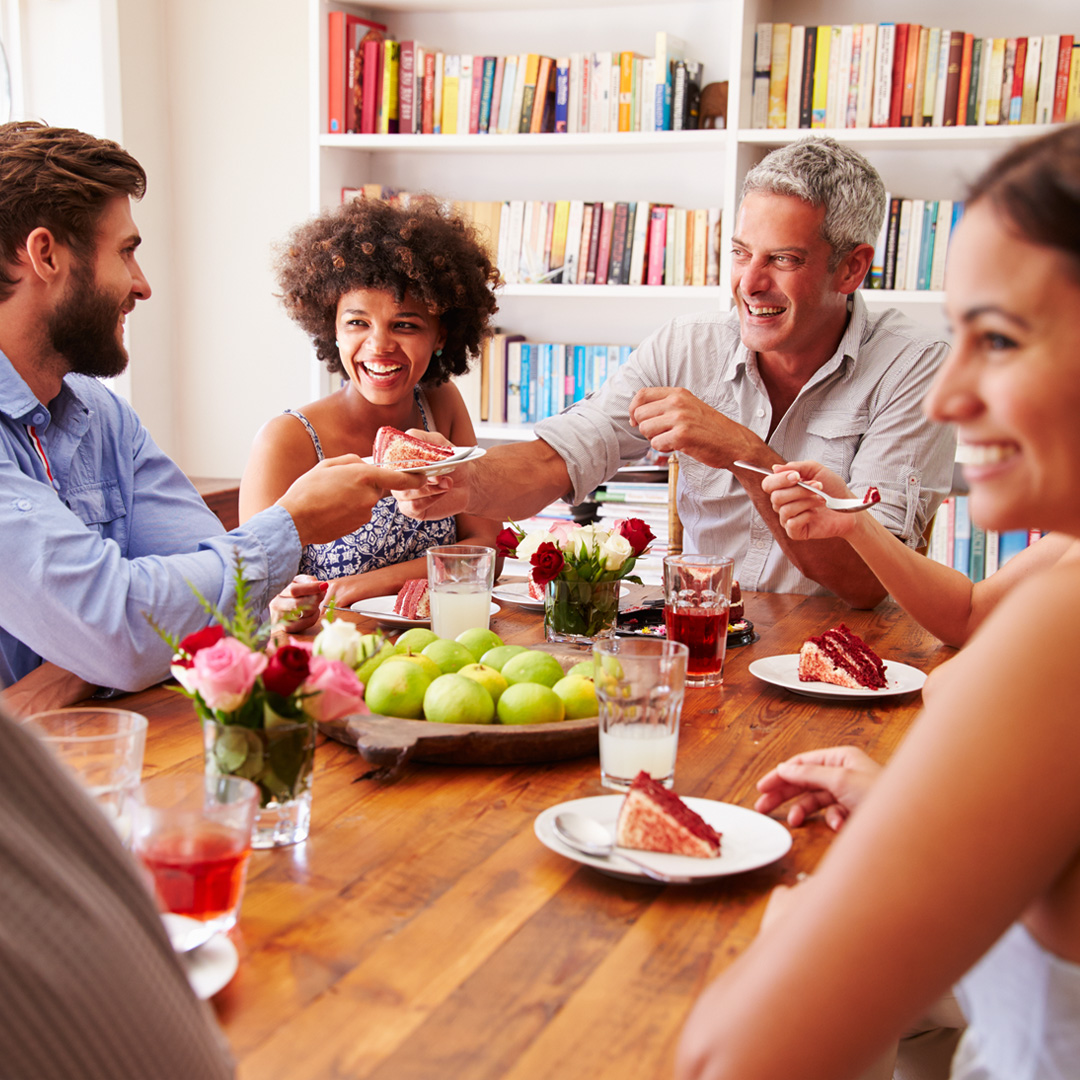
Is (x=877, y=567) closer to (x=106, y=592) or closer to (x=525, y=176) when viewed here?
(x=106, y=592)

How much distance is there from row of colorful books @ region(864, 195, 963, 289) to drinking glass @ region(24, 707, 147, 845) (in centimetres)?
269

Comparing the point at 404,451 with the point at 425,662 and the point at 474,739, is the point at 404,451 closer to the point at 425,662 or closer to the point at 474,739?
the point at 425,662

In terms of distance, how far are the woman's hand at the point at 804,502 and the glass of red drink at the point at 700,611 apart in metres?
0.26

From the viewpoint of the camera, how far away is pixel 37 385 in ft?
5.82

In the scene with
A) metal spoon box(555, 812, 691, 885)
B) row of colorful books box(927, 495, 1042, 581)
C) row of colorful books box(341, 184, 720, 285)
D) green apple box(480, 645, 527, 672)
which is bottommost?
row of colorful books box(927, 495, 1042, 581)

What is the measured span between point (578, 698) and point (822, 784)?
324 millimetres

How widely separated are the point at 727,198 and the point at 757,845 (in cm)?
249

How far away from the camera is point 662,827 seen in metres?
1.00

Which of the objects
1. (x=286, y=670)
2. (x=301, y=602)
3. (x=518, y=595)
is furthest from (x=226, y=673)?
(x=518, y=595)

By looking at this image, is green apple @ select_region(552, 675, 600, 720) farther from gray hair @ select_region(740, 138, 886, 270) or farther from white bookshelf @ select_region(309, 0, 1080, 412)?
white bookshelf @ select_region(309, 0, 1080, 412)

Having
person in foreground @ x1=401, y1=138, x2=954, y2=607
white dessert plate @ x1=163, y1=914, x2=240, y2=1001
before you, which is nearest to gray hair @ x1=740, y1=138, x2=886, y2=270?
person in foreground @ x1=401, y1=138, x2=954, y2=607

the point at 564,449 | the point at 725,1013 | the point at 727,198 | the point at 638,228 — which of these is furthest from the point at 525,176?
the point at 725,1013

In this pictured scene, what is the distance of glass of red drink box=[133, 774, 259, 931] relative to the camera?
85 cm

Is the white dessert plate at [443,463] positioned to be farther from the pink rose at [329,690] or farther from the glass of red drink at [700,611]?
the pink rose at [329,690]
